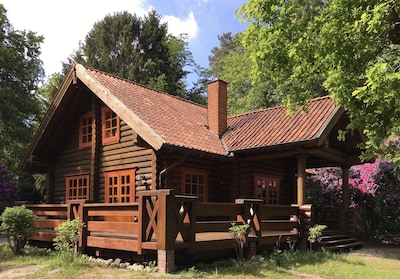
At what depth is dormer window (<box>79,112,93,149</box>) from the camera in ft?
50.4

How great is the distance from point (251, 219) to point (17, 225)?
21.2 feet

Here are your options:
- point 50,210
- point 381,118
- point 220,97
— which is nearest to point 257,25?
point 381,118

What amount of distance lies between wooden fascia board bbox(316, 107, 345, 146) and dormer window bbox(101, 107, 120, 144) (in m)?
6.67

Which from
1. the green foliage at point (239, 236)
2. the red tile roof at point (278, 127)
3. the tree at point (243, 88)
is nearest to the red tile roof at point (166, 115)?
the red tile roof at point (278, 127)

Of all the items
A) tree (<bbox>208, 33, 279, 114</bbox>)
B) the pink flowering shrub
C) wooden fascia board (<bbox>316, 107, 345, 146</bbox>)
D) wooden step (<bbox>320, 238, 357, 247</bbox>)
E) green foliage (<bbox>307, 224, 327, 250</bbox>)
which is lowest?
wooden step (<bbox>320, 238, 357, 247</bbox>)

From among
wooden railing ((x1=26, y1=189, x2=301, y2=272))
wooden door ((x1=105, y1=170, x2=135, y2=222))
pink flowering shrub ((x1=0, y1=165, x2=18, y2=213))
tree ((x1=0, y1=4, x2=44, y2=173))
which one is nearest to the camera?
wooden railing ((x1=26, y1=189, x2=301, y2=272))

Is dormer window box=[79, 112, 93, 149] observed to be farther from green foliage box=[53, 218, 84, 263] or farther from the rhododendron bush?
the rhododendron bush

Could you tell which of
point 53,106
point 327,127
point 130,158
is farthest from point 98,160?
point 327,127

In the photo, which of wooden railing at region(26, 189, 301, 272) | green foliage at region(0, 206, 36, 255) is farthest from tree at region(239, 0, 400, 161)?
green foliage at region(0, 206, 36, 255)

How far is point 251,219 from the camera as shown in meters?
10.3

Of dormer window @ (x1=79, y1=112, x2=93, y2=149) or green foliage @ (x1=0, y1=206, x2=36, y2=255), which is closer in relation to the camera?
green foliage @ (x1=0, y1=206, x2=36, y2=255)

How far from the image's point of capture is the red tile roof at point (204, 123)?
488 inches

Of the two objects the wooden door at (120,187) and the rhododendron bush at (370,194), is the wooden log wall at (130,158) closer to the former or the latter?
the wooden door at (120,187)

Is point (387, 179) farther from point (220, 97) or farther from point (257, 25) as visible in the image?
point (257, 25)
